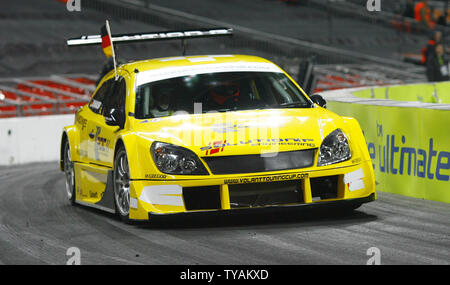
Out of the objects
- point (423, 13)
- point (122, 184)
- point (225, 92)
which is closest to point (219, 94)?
point (225, 92)

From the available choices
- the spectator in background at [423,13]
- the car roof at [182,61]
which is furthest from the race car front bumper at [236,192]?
the spectator in background at [423,13]

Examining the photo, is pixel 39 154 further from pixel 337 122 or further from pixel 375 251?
pixel 375 251

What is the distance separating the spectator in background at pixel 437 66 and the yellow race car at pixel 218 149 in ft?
51.2

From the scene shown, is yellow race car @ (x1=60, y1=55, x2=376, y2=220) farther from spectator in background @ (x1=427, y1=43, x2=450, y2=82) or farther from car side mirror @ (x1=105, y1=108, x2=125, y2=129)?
spectator in background @ (x1=427, y1=43, x2=450, y2=82)

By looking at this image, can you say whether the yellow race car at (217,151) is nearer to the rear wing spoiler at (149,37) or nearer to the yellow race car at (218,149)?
the yellow race car at (218,149)

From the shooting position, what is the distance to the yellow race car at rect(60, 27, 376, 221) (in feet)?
25.8

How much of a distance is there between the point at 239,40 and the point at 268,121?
25.0 meters

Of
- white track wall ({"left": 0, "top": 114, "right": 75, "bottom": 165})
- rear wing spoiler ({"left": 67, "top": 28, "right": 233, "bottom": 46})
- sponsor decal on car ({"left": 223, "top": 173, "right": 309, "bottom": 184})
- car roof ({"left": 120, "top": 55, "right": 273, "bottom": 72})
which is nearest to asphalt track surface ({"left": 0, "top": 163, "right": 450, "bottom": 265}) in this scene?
sponsor decal on car ({"left": 223, "top": 173, "right": 309, "bottom": 184})

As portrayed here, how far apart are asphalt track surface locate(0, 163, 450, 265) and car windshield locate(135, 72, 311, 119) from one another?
1.01m

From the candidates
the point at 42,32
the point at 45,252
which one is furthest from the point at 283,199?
the point at 42,32

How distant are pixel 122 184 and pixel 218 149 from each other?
1.09 metres

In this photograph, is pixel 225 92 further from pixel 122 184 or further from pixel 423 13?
pixel 423 13

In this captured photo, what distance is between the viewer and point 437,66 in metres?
24.4
